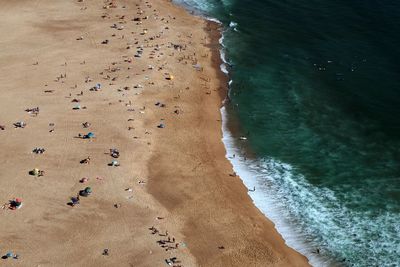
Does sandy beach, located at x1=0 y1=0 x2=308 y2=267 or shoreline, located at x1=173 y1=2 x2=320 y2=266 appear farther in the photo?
shoreline, located at x1=173 y1=2 x2=320 y2=266

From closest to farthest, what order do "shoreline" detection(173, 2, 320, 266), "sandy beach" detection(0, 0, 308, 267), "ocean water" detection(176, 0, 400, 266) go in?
"sandy beach" detection(0, 0, 308, 267) < "shoreline" detection(173, 2, 320, 266) < "ocean water" detection(176, 0, 400, 266)

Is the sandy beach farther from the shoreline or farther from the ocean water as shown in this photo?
the ocean water

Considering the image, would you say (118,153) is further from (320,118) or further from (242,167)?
(320,118)

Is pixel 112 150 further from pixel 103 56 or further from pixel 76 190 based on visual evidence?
pixel 103 56

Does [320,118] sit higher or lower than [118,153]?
higher

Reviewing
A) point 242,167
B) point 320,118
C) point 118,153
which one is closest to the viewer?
point 118,153

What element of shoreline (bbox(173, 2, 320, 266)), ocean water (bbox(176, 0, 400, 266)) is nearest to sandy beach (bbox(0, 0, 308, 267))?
shoreline (bbox(173, 2, 320, 266))

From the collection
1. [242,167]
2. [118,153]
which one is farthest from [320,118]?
[118,153]
